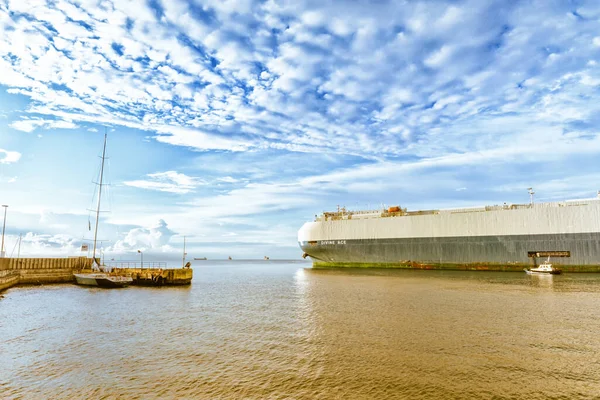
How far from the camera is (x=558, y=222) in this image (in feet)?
164

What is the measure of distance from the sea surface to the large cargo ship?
3027cm

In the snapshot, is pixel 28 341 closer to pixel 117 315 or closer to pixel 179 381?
pixel 117 315

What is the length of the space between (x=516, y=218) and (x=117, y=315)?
54.5 meters

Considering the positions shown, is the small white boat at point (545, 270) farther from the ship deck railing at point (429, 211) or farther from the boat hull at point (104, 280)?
the boat hull at point (104, 280)

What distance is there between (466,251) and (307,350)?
49.9 metres

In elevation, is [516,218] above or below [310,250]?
above

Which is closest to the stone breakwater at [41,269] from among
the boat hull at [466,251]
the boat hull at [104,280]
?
the boat hull at [104,280]

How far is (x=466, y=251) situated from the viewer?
183 feet

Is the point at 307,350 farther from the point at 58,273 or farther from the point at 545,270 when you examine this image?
the point at 545,270

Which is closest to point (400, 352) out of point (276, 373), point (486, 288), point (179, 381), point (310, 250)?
point (276, 373)

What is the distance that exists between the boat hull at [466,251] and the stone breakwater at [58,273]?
111 ft

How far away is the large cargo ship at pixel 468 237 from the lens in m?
49.2

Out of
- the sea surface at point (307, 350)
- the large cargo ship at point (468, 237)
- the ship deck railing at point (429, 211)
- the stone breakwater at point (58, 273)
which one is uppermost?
the ship deck railing at point (429, 211)

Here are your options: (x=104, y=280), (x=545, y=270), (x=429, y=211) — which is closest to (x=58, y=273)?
(x=104, y=280)
